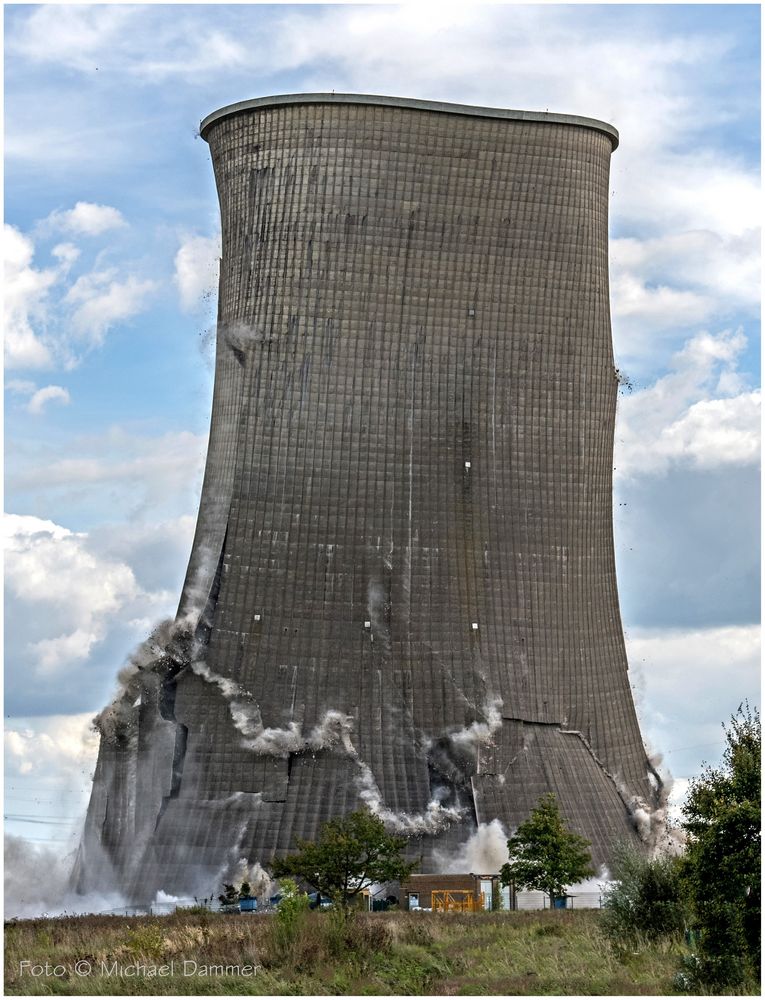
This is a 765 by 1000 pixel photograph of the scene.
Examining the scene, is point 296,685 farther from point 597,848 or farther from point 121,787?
point 597,848

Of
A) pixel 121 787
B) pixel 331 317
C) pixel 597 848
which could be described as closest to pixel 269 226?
pixel 331 317

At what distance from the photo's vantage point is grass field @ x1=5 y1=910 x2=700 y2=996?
39438 millimetres

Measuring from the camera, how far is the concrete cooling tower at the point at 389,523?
265 ft

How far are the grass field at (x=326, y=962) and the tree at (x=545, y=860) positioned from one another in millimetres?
18319

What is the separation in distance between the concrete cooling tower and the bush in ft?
106

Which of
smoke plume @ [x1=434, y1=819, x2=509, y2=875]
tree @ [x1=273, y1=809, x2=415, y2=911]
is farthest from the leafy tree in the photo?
tree @ [x1=273, y1=809, x2=415, y2=911]

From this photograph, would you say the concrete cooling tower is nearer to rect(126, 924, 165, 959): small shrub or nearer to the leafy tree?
the leafy tree

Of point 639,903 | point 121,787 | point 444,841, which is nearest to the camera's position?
point 639,903

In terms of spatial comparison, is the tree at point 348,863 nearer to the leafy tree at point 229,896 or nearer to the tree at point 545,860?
the tree at point 545,860

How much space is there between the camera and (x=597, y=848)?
268ft

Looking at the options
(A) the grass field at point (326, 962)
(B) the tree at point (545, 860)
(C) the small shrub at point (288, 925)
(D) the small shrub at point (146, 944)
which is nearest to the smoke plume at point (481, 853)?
(B) the tree at point (545, 860)

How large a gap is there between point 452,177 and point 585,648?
24.1 meters

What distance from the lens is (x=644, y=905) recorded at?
4588cm

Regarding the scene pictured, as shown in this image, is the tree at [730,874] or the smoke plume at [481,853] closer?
the tree at [730,874]
